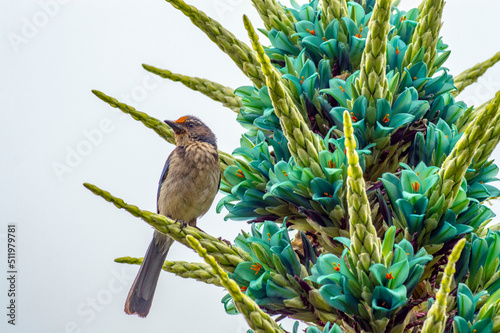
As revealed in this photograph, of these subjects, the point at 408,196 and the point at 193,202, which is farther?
the point at 193,202

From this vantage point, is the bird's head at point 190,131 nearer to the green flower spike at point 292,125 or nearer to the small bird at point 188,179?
the small bird at point 188,179

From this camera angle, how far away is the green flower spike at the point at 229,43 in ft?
7.87

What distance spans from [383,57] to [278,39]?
77cm

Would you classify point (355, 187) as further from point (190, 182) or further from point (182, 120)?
point (182, 120)

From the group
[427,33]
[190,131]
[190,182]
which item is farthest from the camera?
[190,131]

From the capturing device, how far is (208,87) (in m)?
2.77

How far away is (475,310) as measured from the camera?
73.7 inches

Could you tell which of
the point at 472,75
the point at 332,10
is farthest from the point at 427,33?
the point at 472,75

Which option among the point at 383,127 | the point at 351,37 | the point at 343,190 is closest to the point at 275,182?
the point at 343,190

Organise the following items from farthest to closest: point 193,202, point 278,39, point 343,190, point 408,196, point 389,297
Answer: point 193,202
point 278,39
point 343,190
point 408,196
point 389,297

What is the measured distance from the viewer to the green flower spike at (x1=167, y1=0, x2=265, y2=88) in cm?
240

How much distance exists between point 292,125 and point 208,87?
95cm

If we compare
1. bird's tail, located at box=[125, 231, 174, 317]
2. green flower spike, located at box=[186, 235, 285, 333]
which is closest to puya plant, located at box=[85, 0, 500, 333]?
green flower spike, located at box=[186, 235, 285, 333]

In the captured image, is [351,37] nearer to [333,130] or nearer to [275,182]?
[333,130]
